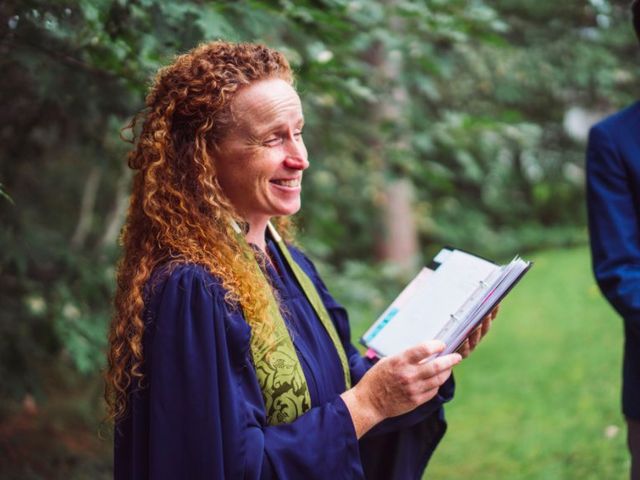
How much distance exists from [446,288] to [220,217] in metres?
0.66

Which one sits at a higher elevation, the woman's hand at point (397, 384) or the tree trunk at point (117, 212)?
the tree trunk at point (117, 212)

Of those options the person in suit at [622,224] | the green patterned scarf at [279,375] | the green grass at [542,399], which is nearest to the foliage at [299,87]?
the green patterned scarf at [279,375]

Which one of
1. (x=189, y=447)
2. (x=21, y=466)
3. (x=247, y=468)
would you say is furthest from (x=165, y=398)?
(x=21, y=466)

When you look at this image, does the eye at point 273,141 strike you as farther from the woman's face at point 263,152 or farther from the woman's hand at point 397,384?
the woman's hand at point 397,384

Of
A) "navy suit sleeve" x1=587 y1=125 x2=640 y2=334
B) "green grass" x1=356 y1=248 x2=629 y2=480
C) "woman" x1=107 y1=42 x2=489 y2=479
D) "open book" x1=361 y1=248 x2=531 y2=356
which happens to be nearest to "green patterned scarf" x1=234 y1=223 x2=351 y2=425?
"woman" x1=107 y1=42 x2=489 y2=479

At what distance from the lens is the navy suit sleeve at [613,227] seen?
233 centimetres

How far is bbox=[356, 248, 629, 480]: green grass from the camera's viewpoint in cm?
468

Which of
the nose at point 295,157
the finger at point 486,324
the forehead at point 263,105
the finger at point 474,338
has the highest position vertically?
the forehead at point 263,105

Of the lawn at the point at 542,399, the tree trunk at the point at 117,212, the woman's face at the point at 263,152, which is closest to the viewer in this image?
the woman's face at the point at 263,152

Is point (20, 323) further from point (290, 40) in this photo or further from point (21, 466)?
point (290, 40)

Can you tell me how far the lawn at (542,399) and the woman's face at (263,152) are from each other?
2.14 m

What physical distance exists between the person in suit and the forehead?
1134 millimetres

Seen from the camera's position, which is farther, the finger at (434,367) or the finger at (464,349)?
the finger at (464,349)

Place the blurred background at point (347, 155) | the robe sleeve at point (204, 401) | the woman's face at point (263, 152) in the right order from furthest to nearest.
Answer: the blurred background at point (347, 155) → the woman's face at point (263, 152) → the robe sleeve at point (204, 401)
